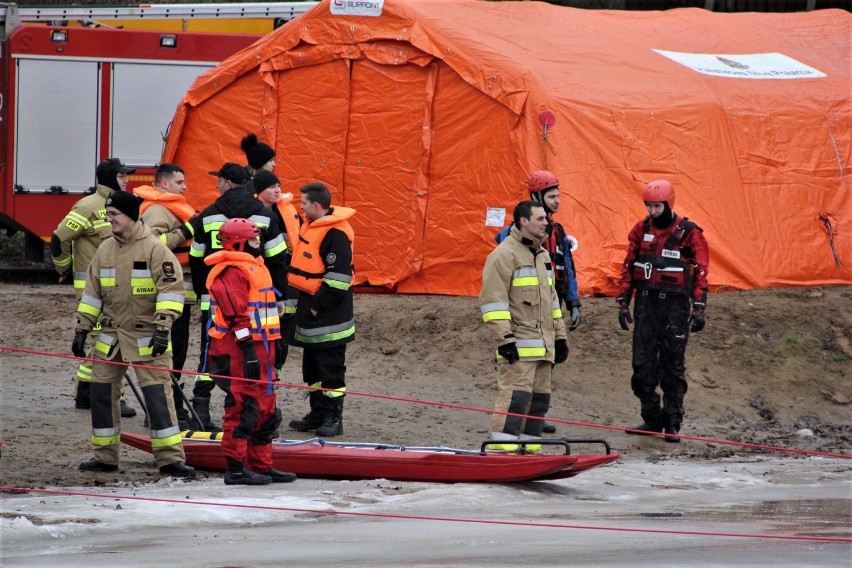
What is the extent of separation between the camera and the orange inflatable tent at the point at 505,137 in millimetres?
Result: 14445

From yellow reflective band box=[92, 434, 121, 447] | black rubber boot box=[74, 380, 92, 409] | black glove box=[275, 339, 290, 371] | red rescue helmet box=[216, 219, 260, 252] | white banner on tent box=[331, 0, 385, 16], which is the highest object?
white banner on tent box=[331, 0, 385, 16]

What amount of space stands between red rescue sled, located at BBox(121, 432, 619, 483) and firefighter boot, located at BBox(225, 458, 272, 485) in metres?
0.47

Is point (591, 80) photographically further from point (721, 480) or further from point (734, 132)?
point (721, 480)

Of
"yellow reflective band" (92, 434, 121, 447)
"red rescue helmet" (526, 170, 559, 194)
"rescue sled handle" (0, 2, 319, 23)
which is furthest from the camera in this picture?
"rescue sled handle" (0, 2, 319, 23)

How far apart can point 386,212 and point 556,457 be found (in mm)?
7095

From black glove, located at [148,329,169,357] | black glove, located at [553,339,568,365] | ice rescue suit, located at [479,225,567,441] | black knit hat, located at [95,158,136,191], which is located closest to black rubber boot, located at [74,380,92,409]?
black knit hat, located at [95,158,136,191]

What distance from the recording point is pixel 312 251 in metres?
10.1

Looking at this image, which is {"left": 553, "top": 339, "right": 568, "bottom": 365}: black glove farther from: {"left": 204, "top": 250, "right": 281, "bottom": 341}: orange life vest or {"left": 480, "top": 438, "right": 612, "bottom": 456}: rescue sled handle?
{"left": 204, "top": 250, "right": 281, "bottom": 341}: orange life vest

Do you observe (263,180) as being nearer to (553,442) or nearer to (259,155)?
(259,155)

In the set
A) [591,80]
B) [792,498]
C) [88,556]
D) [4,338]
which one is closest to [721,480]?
[792,498]

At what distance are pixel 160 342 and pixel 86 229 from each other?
8.00 feet

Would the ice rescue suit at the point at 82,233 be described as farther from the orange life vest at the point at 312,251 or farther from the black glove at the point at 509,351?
the black glove at the point at 509,351

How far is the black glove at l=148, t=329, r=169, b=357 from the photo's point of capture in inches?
332

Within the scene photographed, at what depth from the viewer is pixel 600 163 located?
47.9 feet
